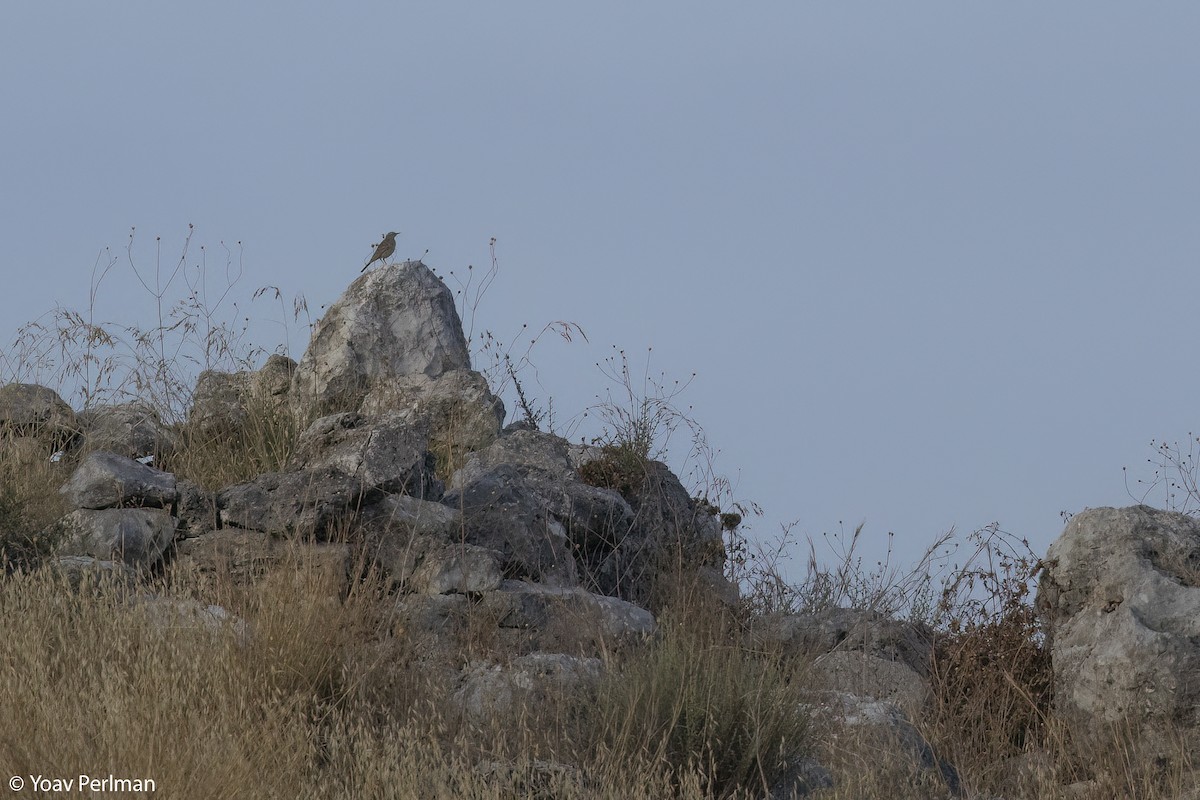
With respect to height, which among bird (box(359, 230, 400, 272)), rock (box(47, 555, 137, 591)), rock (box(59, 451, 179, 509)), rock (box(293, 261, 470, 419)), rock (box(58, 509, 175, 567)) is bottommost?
rock (box(47, 555, 137, 591))

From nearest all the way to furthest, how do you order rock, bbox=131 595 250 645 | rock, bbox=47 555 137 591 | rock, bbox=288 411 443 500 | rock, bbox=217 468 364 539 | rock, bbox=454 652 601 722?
rock, bbox=131 595 250 645, rock, bbox=454 652 601 722, rock, bbox=47 555 137 591, rock, bbox=217 468 364 539, rock, bbox=288 411 443 500

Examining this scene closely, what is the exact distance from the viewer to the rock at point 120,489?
7969 millimetres

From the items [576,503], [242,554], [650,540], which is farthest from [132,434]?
[650,540]

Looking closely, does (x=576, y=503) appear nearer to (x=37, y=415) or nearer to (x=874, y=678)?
(x=874, y=678)

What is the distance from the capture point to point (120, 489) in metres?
7.96

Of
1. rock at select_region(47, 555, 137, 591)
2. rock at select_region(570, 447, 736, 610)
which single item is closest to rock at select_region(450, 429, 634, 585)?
rock at select_region(570, 447, 736, 610)

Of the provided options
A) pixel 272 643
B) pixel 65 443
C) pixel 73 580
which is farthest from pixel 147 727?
pixel 65 443

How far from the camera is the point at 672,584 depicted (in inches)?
356

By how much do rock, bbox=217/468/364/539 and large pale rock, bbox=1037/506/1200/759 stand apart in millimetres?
4444

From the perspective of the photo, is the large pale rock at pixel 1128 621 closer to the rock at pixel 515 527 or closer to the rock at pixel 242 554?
the rock at pixel 515 527

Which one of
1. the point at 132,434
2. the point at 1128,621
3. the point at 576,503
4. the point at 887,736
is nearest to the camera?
the point at 887,736

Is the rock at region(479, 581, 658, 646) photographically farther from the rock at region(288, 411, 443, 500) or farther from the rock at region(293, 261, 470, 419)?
the rock at region(293, 261, 470, 419)

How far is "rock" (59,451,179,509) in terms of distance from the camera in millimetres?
7969

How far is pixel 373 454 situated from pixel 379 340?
9.69ft
